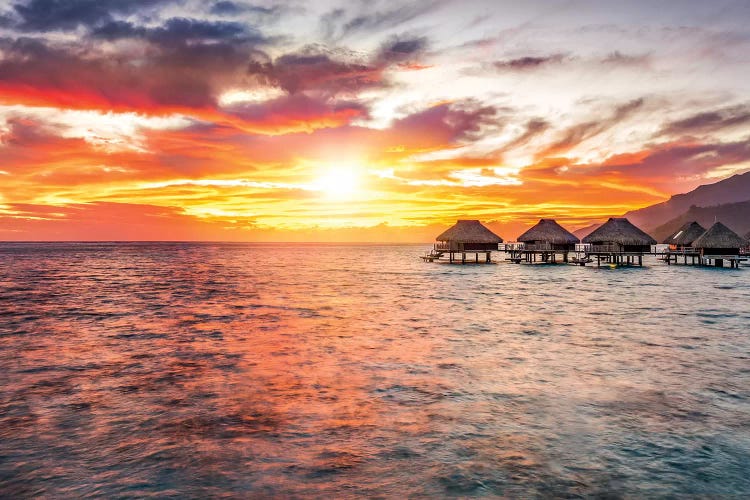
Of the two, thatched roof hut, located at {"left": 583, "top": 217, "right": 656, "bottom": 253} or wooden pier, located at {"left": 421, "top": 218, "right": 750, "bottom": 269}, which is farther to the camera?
wooden pier, located at {"left": 421, "top": 218, "right": 750, "bottom": 269}

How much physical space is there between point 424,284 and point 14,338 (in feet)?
110

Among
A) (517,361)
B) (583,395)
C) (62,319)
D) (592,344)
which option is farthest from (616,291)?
(62,319)

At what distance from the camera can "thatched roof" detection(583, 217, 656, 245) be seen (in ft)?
198

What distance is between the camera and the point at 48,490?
7.48 metres

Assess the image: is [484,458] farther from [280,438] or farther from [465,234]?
[465,234]

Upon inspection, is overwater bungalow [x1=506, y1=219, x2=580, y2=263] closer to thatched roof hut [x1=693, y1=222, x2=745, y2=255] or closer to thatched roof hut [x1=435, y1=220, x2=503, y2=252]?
thatched roof hut [x1=435, y1=220, x2=503, y2=252]

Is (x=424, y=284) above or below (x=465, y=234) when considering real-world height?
below

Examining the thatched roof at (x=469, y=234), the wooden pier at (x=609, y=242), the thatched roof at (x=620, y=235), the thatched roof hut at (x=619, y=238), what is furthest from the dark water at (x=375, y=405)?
the thatched roof at (x=469, y=234)

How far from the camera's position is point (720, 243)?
59.8 m

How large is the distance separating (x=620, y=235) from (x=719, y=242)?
11.7 meters

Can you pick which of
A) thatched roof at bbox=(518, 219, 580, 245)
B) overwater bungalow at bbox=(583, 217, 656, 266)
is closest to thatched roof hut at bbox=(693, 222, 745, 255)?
overwater bungalow at bbox=(583, 217, 656, 266)

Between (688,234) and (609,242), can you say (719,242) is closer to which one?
(688,234)

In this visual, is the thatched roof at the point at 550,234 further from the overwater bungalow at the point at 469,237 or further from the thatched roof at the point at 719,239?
the thatched roof at the point at 719,239

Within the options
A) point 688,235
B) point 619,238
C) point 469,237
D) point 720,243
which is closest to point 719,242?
point 720,243
